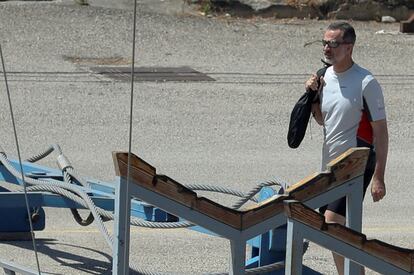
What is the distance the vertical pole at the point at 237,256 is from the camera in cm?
465

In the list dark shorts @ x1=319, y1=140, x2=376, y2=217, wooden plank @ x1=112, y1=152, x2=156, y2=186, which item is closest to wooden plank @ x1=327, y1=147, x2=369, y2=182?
wooden plank @ x1=112, y1=152, x2=156, y2=186

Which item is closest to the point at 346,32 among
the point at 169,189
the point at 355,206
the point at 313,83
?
the point at 313,83

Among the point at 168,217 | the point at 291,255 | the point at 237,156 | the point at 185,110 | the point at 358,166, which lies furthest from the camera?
the point at 185,110

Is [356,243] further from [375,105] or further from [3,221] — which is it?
[3,221]

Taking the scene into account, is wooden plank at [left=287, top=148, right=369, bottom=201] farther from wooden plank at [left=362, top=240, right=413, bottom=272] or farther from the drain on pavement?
the drain on pavement

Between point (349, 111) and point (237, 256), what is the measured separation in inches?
75.5

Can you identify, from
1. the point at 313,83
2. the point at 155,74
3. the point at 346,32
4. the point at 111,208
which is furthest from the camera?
the point at 155,74

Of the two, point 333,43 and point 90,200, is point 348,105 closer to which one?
point 333,43

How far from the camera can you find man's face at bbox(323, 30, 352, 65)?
6.30m

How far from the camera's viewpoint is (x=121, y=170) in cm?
453

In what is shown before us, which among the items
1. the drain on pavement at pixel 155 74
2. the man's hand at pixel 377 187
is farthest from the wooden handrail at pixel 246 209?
the drain on pavement at pixel 155 74

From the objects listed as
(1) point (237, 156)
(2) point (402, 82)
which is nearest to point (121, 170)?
(1) point (237, 156)

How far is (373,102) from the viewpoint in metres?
6.31

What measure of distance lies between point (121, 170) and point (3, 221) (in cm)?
343
